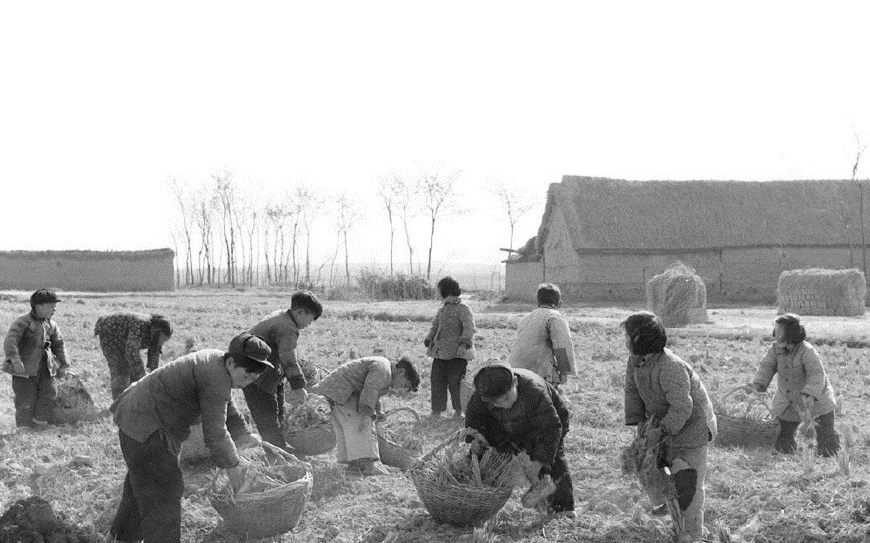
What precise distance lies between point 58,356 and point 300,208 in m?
Answer: 50.5

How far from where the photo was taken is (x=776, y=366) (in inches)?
261

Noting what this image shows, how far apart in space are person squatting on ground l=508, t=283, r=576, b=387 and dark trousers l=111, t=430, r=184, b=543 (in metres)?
3.27

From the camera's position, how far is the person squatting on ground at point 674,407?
14.5ft

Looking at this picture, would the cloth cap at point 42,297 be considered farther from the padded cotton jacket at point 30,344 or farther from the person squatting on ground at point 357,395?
the person squatting on ground at point 357,395

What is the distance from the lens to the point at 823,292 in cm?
2225

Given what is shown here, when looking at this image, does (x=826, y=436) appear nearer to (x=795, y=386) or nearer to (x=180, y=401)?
(x=795, y=386)

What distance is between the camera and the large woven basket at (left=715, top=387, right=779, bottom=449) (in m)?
6.77

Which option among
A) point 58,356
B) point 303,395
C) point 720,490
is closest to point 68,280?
point 58,356

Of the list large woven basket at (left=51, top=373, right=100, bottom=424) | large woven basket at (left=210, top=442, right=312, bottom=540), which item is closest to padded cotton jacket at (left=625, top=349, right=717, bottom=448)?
large woven basket at (left=210, top=442, right=312, bottom=540)

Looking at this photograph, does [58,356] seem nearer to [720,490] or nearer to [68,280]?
[720,490]

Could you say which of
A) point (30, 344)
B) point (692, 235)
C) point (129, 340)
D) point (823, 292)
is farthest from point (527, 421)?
point (692, 235)

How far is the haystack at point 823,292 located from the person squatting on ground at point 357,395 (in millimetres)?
19029

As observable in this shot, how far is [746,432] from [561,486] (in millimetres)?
2662

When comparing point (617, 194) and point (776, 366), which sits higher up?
point (617, 194)
